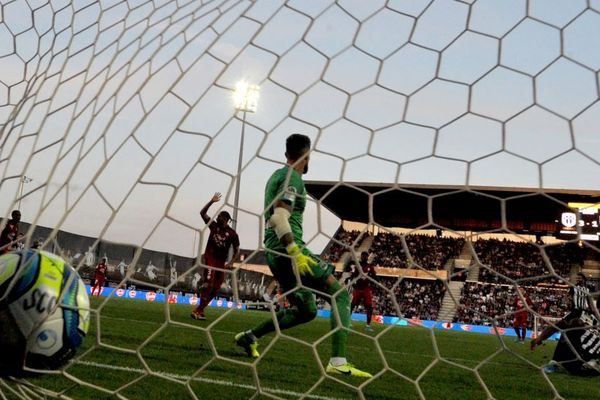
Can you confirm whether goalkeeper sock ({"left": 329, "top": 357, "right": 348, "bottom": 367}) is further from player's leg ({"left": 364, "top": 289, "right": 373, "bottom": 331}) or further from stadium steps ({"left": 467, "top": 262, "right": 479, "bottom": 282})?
player's leg ({"left": 364, "top": 289, "right": 373, "bottom": 331})

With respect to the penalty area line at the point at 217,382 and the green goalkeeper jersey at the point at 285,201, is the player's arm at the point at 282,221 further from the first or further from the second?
the penalty area line at the point at 217,382

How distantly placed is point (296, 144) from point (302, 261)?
783 mm

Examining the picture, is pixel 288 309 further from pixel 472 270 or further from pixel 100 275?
pixel 100 275

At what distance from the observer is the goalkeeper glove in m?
2.92

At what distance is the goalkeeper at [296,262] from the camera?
9.27 feet

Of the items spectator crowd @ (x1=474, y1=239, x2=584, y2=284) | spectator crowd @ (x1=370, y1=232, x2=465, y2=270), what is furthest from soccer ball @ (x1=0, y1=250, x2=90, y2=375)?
spectator crowd @ (x1=474, y1=239, x2=584, y2=284)

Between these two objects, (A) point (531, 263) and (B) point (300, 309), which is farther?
(A) point (531, 263)

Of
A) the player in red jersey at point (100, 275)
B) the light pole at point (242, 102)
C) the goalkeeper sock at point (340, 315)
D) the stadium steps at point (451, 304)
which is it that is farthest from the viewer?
the player in red jersey at point (100, 275)

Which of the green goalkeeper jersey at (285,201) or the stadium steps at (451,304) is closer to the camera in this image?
the stadium steps at (451,304)

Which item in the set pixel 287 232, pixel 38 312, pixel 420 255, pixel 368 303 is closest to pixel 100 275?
pixel 368 303

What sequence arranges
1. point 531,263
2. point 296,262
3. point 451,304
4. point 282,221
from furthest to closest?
1. point 531,263
2. point 451,304
3. point 282,221
4. point 296,262

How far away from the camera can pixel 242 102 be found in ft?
7.20

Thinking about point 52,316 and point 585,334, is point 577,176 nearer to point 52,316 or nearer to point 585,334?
point 52,316

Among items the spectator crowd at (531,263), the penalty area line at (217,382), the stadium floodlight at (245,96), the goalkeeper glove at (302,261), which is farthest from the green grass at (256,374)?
the stadium floodlight at (245,96)
